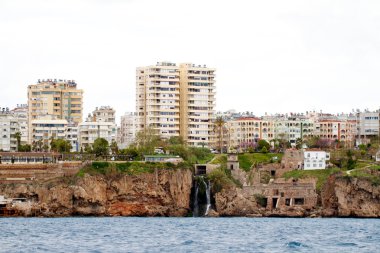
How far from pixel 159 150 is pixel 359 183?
3872 cm

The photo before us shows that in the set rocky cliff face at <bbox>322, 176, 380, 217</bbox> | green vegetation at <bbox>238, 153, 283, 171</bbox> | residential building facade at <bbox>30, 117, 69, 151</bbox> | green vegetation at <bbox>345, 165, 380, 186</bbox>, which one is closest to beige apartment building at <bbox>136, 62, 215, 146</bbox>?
residential building facade at <bbox>30, 117, 69, 151</bbox>

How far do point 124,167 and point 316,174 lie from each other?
28055mm

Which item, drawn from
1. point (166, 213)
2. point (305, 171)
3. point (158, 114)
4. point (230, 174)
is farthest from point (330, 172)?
point (158, 114)

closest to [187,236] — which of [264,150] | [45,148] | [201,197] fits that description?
[201,197]

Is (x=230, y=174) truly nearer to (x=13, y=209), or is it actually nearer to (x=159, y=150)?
(x=159, y=150)

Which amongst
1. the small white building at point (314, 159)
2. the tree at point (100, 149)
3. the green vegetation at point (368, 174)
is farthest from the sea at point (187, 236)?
the tree at point (100, 149)

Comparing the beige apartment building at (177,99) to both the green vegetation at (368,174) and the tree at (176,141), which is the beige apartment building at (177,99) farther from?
the green vegetation at (368,174)

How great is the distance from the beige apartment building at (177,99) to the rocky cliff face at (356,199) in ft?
185

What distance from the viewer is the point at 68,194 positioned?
140 metres

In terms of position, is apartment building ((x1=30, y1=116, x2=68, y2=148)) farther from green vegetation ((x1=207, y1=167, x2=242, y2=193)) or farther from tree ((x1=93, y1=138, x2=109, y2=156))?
green vegetation ((x1=207, y1=167, x2=242, y2=193))

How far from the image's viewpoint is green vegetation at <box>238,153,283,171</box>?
15825 centimetres

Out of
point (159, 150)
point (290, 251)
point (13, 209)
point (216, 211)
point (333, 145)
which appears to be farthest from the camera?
point (333, 145)

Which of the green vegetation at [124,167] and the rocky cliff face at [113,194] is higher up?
the green vegetation at [124,167]

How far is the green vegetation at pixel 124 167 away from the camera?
145 meters
